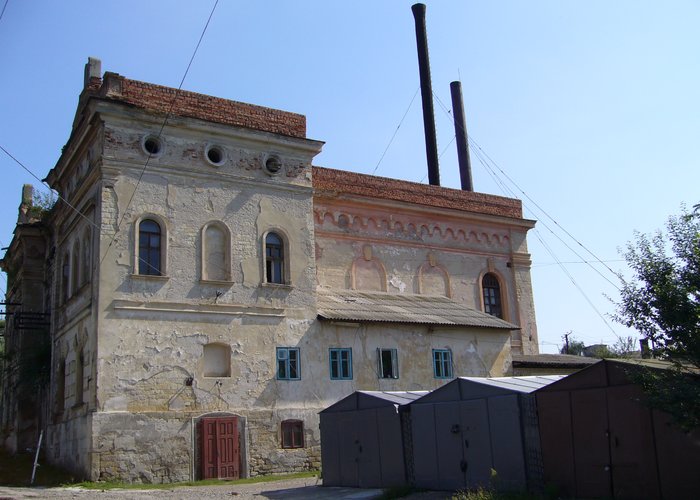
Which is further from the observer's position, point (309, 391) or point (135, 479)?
point (309, 391)

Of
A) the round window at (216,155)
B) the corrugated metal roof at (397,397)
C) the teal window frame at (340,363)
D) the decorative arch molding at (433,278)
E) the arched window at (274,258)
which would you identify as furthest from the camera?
the decorative arch molding at (433,278)

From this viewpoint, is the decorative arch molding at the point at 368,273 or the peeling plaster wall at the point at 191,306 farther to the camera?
the decorative arch molding at the point at 368,273

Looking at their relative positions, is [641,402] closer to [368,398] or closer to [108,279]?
[368,398]

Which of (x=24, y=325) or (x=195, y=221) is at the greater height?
(x=195, y=221)

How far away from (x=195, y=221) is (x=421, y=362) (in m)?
8.74

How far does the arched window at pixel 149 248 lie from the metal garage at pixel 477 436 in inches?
354

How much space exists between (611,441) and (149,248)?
13796 millimetres

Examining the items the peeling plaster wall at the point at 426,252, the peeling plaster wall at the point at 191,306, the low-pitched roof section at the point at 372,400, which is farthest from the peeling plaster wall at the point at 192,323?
the low-pitched roof section at the point at 372,400

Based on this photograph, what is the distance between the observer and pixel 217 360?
21734 millimetres

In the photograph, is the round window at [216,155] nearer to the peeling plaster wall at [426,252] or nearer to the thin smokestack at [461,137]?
the peeling plaster wall at [426,252]

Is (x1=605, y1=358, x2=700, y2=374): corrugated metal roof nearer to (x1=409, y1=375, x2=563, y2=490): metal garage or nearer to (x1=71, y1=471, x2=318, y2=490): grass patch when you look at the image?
(x1=409, y1=375, x2=563, y2=490): metal garage

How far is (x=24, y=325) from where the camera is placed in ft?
86.3

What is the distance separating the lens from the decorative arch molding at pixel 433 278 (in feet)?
98.6

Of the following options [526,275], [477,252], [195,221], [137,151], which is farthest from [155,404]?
[526,275]
